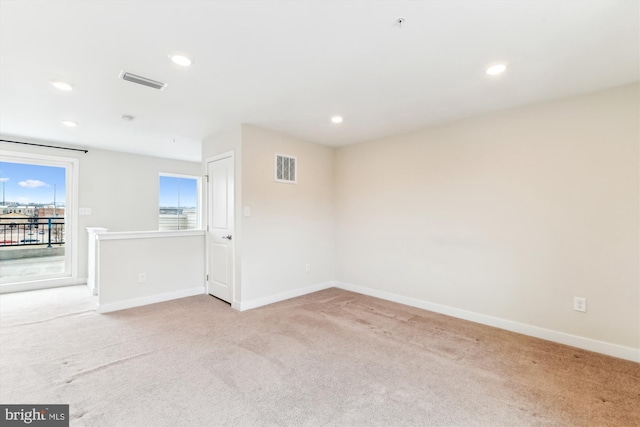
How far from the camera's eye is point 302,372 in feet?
7.43

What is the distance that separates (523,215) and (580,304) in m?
0.94

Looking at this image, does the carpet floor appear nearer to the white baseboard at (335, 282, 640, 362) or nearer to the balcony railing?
the white baseboard at (335, 282, 640, 362)

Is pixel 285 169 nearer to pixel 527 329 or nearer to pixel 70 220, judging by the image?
pixel 527 329

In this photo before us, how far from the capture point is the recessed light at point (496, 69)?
224cm

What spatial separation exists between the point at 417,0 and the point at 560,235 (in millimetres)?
2582

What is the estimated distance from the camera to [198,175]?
6.42m

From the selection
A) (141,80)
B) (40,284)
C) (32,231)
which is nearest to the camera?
(141,80)

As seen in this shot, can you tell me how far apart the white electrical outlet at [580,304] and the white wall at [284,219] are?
3108 mm

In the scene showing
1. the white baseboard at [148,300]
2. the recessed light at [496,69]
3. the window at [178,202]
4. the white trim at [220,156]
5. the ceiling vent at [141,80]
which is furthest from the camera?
the window at [178,202]

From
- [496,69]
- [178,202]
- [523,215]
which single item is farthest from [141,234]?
[523,215]

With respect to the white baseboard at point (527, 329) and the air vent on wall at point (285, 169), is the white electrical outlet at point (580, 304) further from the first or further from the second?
the air vent on wall at point (285, 169)

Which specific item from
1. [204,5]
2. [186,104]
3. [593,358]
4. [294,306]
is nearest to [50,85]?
[186,104]

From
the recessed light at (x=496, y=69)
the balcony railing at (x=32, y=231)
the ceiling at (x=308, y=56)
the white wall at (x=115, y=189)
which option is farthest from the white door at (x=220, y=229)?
the recessed light at (x=496, y=69)

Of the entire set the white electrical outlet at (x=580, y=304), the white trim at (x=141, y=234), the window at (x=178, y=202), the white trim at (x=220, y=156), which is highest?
the white trim at (x=220, y=156)
